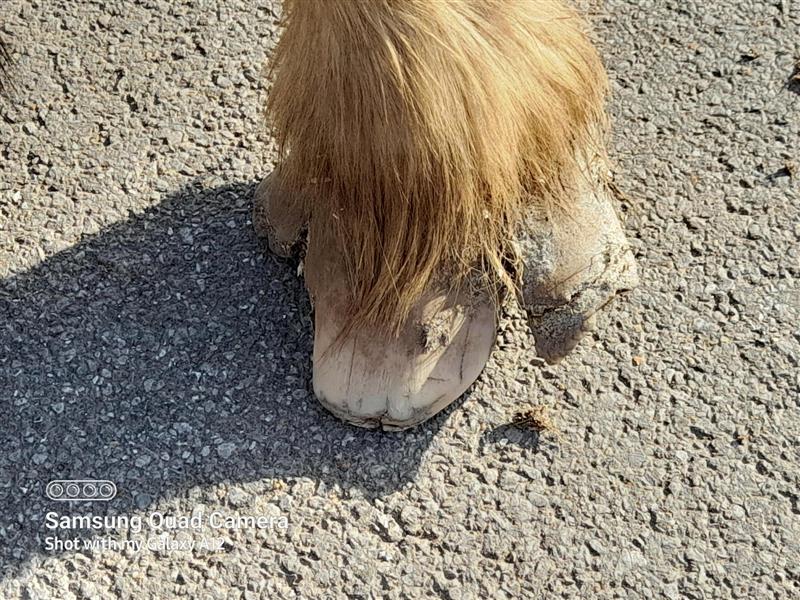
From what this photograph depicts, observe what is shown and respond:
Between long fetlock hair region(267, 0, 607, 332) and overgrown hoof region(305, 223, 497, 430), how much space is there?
33 mm

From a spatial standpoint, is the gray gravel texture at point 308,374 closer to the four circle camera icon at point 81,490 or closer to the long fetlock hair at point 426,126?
the four circle camera icon at point 81,490

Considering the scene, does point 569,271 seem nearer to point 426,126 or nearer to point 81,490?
point 426,126

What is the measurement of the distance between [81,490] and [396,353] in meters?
Result: 0.53

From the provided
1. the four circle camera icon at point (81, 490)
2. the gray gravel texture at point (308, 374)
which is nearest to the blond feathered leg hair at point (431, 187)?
the gray gravel texture at point (308, 374)

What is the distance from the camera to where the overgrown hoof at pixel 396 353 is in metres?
1.33

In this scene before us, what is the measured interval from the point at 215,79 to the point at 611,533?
114 cm

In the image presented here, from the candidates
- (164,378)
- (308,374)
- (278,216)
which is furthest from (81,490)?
(278,216)

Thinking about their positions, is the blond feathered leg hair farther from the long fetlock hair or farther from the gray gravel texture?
the gray gravel texture

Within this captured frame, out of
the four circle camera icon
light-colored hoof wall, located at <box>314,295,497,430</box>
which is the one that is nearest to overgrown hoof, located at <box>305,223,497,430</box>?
light-colored hoof wall, located at <box>314,295,497,430</box>

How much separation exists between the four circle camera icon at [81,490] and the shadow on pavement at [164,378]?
10 millimetres

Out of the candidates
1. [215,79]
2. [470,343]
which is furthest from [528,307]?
[215,79]

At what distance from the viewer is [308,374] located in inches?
58.1

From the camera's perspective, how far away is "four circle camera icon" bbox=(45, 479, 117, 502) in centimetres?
137

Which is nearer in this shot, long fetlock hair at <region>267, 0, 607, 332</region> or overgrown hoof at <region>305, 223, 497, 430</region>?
long fetlock hair at <region>267, 0, 607, 332</region>
